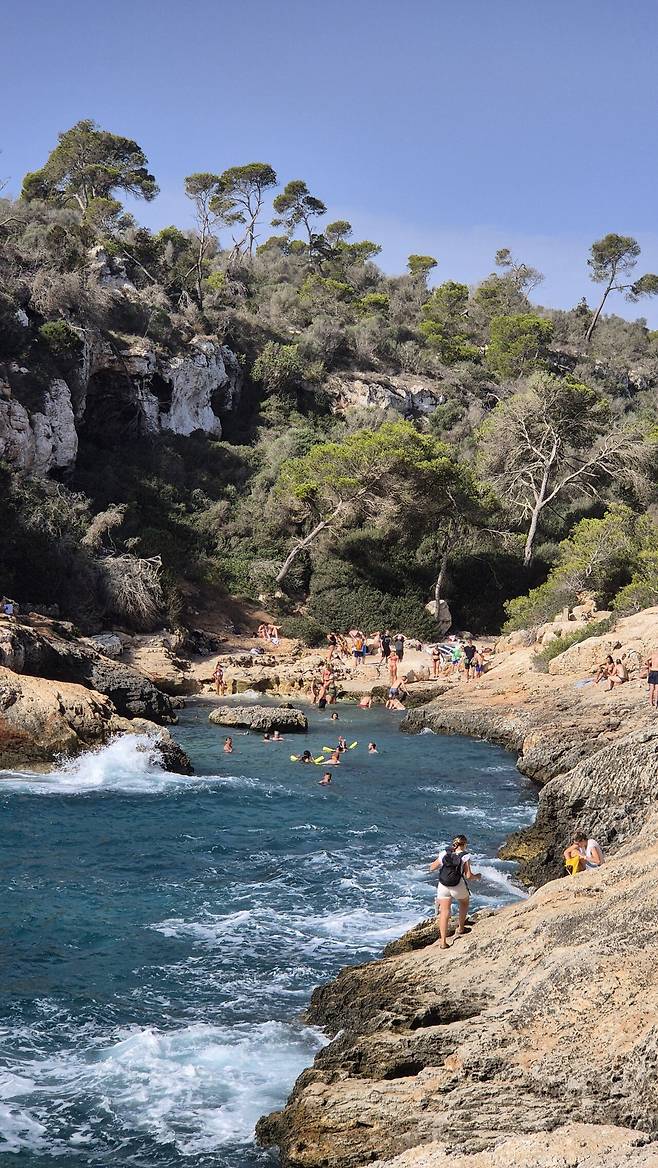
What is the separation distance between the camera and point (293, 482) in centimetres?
3922

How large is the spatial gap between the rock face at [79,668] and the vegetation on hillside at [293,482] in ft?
22.1

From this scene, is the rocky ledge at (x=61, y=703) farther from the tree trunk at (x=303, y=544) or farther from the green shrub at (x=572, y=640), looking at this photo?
the tree trunk at (x=303, y=544)

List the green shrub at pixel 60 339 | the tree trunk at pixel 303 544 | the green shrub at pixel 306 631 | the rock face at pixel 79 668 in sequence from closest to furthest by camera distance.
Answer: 1. the rock face at pixel 79 668
2. the green shrub at pixel 306 631
3. the green shrub at pixel 60 339
4. the tree trunk at pixel 303 544

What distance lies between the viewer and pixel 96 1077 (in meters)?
9.19

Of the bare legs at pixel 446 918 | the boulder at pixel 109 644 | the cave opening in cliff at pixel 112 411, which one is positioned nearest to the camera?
the bare legs at pixel 446 918

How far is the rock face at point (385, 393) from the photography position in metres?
53.6

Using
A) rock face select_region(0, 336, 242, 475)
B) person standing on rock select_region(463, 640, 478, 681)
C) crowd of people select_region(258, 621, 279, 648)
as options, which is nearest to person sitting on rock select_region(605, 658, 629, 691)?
person standing on rock select_region(463, 640, 478, 681)

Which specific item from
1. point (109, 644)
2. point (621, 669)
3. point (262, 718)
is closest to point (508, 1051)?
point (262, 718)

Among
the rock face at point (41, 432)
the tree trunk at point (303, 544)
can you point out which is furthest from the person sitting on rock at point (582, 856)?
the rock face at point (41, 432)

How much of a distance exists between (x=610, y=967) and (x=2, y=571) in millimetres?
26176

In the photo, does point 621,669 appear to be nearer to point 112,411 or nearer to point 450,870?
point 450,870

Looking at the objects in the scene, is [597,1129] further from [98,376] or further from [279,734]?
[98,376]

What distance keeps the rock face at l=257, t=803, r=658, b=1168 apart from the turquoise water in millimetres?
974

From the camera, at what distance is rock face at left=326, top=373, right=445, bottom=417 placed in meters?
53.6
